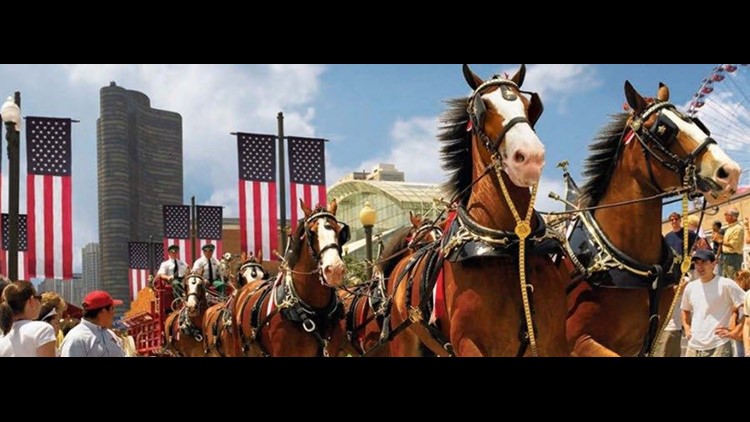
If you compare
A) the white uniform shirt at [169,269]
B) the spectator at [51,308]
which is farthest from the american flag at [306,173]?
the spectator at [51,308]

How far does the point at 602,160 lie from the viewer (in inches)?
263

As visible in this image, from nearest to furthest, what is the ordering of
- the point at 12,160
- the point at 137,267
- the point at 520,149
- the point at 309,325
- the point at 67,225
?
the point at 520,149 → the point at 309,325 → the point at 12,160 → the point at 67,225 → the point at 137,267

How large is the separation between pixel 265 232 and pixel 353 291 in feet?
17.7

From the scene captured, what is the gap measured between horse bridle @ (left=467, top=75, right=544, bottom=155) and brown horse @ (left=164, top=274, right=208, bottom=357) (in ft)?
29.5

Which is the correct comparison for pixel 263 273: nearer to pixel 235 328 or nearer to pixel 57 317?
pixel 235 328

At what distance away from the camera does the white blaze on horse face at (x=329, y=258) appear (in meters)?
8.34

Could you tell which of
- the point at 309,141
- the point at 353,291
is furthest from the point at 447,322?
the point at 309,141

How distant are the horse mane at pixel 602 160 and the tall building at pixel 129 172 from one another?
25.5 metres

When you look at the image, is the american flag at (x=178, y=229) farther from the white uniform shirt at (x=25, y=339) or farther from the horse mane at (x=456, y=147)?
the horse mane at (x=456, y=147)

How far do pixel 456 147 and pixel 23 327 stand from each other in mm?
3376

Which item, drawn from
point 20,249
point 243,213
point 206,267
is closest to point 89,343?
point 20,249

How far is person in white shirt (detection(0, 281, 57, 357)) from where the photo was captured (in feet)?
19.5

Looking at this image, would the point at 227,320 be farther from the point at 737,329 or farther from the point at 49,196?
the point at 737,329

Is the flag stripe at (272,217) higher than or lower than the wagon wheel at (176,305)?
higher
